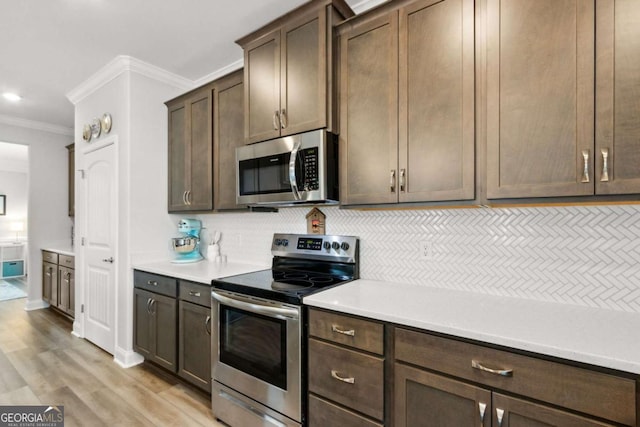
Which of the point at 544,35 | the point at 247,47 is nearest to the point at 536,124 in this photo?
the point at 544,35

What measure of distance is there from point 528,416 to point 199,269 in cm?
225

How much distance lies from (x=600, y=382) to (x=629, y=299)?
25.4 inches

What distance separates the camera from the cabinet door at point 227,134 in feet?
8.37

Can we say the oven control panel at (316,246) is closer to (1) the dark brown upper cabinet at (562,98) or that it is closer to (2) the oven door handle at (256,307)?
(2) the oven door handle at (256,307)

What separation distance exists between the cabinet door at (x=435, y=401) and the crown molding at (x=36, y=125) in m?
5.74

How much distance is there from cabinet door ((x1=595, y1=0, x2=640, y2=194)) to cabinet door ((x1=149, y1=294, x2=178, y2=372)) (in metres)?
2.64

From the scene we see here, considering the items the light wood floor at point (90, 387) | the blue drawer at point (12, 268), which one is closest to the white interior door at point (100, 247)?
the light wood floor at point (90, 387)

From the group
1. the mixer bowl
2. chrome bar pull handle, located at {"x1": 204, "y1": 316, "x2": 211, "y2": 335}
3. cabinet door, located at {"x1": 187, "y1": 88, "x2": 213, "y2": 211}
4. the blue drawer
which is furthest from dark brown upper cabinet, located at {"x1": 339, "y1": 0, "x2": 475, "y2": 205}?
the blue drawer

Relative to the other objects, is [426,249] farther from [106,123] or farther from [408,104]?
[106,123]

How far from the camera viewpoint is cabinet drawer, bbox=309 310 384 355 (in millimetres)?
1448

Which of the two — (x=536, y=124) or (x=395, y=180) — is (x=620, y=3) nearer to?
(x=536, y=124)

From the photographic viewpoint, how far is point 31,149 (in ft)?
15.2

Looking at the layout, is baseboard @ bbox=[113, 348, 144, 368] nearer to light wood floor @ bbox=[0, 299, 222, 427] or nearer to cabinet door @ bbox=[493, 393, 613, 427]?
light wood floor @ bbox=[0, 299, 222, 427]

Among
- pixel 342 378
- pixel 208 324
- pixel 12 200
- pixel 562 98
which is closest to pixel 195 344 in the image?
pixel 208 324
